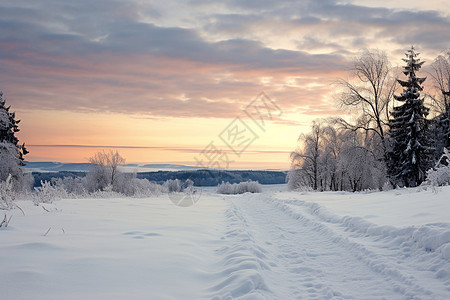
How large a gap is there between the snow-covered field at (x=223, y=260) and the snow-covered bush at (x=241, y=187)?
61785 mm

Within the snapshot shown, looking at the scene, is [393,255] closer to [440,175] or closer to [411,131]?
[440,175]

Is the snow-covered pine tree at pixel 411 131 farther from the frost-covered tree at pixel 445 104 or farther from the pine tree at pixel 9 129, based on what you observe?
the pine tree at pixel 9 129

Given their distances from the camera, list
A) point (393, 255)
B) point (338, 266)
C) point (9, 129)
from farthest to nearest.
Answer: point (9, 129) → point (393, 255) → point (338, 266)

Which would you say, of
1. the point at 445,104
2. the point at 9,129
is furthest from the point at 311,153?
the point at 9,129

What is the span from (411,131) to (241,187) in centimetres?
4763

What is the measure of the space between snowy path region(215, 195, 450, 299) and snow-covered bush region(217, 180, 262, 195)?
61.7m

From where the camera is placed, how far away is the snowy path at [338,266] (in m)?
4.21

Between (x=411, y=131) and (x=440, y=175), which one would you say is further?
(x=411, y=131)

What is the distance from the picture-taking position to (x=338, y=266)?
5434mm

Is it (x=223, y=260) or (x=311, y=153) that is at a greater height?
(x=311, y=153)

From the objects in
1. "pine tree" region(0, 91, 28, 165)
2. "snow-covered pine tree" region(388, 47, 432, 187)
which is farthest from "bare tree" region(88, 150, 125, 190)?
"snow-covered pine tree" region(388, 47, 432, 187)

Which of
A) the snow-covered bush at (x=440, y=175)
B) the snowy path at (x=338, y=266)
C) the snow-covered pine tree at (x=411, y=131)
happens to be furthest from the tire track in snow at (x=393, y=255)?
the snow-covered pine tree at (x=411, y=131)

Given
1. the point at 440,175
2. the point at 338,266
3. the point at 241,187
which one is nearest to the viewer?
the point at 338,266

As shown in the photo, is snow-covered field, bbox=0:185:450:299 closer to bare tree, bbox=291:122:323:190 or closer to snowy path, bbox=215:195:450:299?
snowy path, bbox=215:195:450:299
